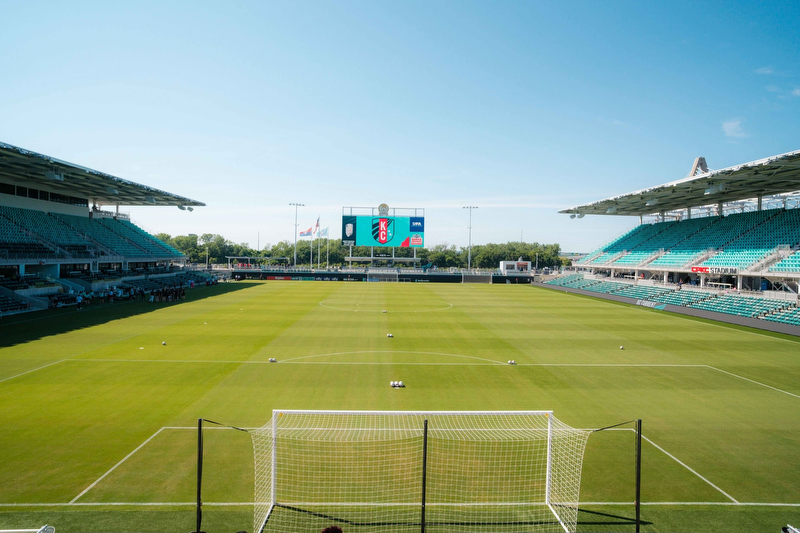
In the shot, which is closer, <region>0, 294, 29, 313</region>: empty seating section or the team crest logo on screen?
<region>0, 294, 29, 313</region>: empty seating section

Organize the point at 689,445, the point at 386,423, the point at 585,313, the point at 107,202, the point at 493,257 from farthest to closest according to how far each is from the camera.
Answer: the point at 493,257 < the point at 107,202 < the point at 585,313 < the point at 386,423 < the point at 689,445

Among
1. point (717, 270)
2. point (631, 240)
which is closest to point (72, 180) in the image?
point (717, 270)

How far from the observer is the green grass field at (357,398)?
7738mm

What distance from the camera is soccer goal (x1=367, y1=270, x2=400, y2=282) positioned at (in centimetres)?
6756

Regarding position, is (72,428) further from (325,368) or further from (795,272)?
(795,272)

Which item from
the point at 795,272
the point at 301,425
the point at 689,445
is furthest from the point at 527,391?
the point at 795,272

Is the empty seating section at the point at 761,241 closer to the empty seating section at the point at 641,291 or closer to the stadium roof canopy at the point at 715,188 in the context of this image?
the stadium roof canopy at the point at 715,188

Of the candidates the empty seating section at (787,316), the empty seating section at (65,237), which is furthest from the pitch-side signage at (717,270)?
the empty seating section at (65,237)

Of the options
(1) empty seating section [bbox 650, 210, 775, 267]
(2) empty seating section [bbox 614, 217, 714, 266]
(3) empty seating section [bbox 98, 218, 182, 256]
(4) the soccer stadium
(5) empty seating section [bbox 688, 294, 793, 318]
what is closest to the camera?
(4) the soccer stadium

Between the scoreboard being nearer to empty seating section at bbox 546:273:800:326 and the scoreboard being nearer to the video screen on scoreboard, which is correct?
the video screen on scoreboard

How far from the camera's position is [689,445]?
10.2 metres

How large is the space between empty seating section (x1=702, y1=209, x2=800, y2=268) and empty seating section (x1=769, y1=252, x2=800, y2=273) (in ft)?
8.14

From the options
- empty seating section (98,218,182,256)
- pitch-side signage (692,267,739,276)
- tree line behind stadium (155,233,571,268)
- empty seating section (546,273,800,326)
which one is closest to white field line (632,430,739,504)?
empty seating section (546,273,800,326)

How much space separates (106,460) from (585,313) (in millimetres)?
31718
